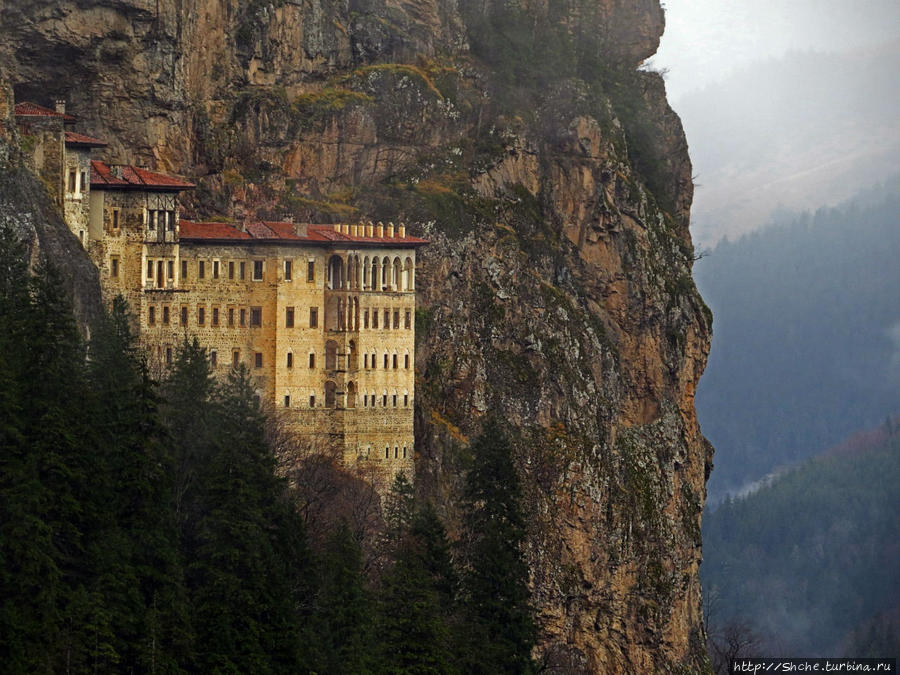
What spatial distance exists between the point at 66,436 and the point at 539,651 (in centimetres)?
5156

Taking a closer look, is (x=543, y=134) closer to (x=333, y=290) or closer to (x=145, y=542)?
(x=333, y=290)

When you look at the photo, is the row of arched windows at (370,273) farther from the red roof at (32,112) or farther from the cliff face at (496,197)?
the red roof at (32,112)

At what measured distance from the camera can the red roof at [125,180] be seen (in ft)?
364

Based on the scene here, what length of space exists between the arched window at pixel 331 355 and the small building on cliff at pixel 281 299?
8 cm

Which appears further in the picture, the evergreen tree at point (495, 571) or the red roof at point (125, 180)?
the red roof at point (125, 180)

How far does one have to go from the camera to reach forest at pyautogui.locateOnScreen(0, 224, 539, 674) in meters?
81.4

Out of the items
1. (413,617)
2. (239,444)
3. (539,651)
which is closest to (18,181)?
(239,444)

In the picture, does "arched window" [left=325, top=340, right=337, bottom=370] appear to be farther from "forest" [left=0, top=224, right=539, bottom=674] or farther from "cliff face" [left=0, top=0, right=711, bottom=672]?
"forest" [left=0, top=224, right=539, bottom=674]

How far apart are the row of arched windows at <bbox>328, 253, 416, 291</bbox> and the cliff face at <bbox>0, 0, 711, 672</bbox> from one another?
12.2 metres

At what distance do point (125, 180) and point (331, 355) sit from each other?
15.9 meters

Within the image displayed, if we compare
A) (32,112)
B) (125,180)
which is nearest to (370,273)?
(125,180)

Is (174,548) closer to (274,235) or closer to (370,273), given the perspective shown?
(274,235)

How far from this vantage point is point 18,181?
103 metres

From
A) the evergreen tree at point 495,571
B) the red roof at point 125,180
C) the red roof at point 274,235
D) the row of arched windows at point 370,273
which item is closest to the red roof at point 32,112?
the red roof at point 125,180
